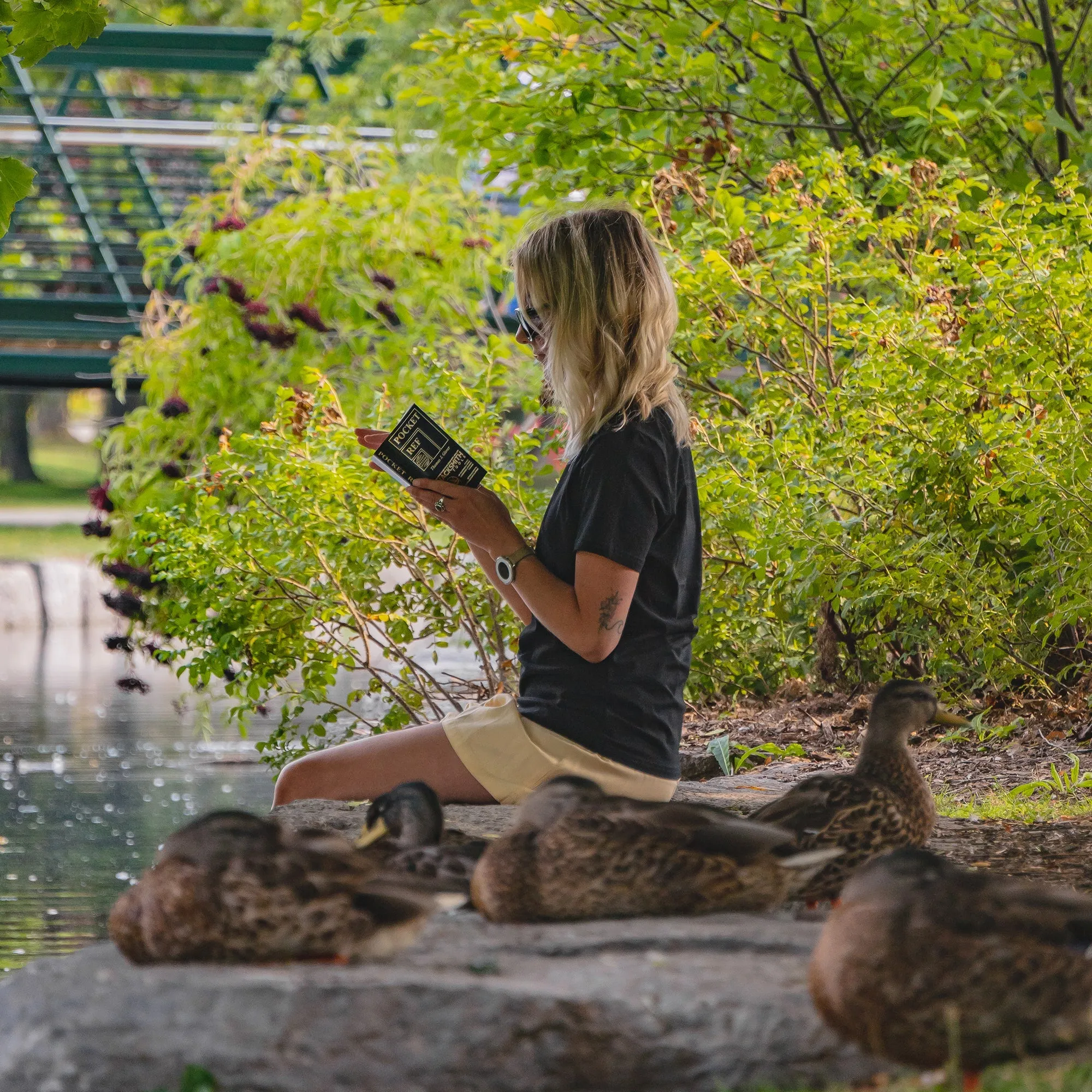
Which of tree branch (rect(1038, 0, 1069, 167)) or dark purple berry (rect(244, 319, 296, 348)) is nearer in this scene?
tree branch (rect(1038, 0, 1069, 167))

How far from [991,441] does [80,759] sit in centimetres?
520

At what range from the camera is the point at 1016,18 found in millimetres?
6785

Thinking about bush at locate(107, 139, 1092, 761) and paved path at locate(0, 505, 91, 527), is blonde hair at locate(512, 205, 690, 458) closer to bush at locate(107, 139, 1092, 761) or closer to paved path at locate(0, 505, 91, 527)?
bush at locate(107, 139, 1092, 761)

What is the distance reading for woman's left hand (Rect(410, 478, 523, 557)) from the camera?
354 centimetres

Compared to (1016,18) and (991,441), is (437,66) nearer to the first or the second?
(1016,18)

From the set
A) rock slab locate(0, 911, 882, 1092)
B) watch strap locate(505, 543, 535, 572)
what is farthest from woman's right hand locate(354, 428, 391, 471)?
rock slab locate(0, 911, 882, 1092)

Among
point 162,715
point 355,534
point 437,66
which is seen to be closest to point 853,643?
point 355,534

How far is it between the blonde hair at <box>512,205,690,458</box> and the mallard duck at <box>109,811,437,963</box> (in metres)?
1.37

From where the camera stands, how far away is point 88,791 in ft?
22.7

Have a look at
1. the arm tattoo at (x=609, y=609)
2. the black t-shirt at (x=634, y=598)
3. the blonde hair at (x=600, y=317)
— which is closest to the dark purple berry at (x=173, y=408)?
the blonde hair at (x=600, y=317)

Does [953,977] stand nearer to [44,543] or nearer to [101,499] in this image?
[101,499]

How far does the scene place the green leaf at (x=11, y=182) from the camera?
389 centimetres

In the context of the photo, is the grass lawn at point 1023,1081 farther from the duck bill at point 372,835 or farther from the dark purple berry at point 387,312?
the dark purple berry at point 387,312

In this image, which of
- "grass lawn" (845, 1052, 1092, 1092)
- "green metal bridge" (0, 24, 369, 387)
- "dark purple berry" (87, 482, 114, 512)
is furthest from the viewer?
"green metal bridge" (0, 24, 369, 387)
